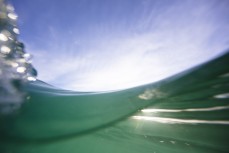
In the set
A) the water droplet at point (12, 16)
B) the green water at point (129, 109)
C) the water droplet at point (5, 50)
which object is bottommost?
the green water at point (129, 109)

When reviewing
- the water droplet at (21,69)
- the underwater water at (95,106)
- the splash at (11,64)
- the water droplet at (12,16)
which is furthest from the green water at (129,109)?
the water droplet at (12,16)

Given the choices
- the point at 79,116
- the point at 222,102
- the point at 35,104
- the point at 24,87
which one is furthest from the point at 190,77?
the point at 24,87

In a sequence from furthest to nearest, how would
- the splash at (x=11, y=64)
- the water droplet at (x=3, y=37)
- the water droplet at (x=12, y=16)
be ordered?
the water droplet at (x=12, y=16), the water droplet at (x=3, y=37), the splash at (x=11, y=64)

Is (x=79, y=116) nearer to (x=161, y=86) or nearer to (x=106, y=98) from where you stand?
(x=106, y=98)

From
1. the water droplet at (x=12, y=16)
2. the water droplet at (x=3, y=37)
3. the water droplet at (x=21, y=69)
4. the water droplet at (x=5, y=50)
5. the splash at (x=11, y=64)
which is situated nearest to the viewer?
the splash at (x=11, y=64)

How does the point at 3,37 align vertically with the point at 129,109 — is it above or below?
above

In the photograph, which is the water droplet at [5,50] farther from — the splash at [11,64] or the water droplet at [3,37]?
the water droplet at [3,37]

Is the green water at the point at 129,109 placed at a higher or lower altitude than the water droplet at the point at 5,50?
lower

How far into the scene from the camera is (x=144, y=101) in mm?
4777

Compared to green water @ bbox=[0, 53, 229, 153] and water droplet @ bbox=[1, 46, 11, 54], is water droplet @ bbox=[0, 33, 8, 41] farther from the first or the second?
green water @ bbox=[0, 53, 229, 153]

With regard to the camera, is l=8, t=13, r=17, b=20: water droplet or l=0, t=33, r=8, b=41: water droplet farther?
l=8, t=13, r=17, b=20: water droplet

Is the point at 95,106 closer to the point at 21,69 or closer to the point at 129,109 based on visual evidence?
the point at 129,109

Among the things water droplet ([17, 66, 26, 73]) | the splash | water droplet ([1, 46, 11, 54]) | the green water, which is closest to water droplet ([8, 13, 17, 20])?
the splash

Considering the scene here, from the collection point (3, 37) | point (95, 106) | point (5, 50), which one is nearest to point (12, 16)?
point (3, 37)
